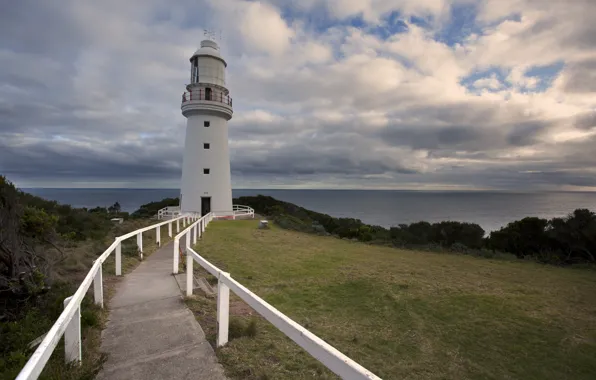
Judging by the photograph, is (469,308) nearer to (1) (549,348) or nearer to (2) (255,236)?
(1) (549,348)

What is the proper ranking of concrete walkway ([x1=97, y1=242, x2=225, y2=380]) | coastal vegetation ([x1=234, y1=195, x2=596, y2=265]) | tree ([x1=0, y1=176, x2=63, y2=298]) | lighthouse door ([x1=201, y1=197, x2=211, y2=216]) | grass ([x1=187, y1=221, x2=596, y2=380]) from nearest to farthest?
concrete walkway ([x1=97, y1=242, x2=225, y2=380])
grass ([x1=187, y1=221, x2=596, y2=380])
tree ([x1=0, y1=176, x2=63, y2=298])
coastal vegetation ([x1=234, y1=195, x2=596, y2=265])
lighthouse door ([x1=201, y1=197, x2=211, y2=216])

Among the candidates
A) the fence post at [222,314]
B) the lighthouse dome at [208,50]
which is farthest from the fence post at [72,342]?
the lighthouse dome at [208,50]

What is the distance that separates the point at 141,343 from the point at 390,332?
391cm

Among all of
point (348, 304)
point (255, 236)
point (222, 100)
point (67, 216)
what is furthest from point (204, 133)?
point (348, 304)

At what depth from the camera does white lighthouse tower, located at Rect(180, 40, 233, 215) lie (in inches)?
961

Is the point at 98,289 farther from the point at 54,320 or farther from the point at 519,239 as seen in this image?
the point at 519,239

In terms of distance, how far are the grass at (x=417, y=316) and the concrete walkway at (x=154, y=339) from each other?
0.23m

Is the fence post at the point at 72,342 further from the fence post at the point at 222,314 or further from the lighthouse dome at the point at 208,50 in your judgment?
the lighthouse dome at the point at 208,50

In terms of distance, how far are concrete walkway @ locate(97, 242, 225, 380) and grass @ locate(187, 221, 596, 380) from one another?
0.76 feet

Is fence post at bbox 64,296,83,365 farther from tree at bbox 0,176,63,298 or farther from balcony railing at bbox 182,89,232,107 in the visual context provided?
balcony railing at bbox 182,89,232,107

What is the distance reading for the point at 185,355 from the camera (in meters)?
3.76

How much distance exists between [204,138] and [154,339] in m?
21.8

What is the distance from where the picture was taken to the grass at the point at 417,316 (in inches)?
173

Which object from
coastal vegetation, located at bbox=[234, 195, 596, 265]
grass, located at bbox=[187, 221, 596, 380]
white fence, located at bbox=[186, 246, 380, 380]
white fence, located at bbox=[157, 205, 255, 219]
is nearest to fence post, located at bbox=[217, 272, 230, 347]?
white fence, located at bbox=[186, 246, 380, 380]
